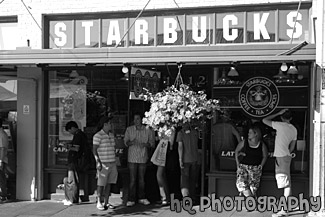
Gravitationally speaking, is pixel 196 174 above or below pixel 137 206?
above

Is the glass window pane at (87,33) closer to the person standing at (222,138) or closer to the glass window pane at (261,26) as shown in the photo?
the person standing at (222,138)

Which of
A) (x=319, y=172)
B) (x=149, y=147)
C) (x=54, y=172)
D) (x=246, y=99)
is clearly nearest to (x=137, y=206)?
(x=149, y=147)

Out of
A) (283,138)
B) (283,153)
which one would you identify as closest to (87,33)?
(283,138)

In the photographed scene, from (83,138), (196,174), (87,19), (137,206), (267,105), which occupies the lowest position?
(137,206)

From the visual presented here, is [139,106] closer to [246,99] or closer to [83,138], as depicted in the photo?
[83,138]

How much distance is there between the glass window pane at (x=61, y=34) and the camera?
10523mm

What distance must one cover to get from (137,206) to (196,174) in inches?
50.2

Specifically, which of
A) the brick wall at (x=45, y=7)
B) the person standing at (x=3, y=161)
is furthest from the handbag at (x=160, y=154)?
the person standing at (x=3, y=161)

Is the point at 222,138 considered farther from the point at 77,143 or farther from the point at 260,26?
the point at 77,143

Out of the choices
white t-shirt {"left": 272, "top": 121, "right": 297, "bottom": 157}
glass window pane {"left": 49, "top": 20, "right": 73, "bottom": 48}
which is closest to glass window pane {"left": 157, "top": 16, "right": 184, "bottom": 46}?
glass window pane {"left": 49, "top": 20, "right": 73, "bottom": 48}

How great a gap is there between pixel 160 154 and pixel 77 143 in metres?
1.58

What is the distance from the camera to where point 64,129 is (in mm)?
10852

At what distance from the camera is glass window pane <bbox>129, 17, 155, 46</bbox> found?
10.1m

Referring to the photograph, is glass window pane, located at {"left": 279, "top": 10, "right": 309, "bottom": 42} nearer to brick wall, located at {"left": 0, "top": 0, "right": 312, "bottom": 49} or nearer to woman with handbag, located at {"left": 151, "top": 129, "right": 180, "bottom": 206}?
brick wall, located at {"left": 0, "top": 0, "right": 312, "bottom": 49}
